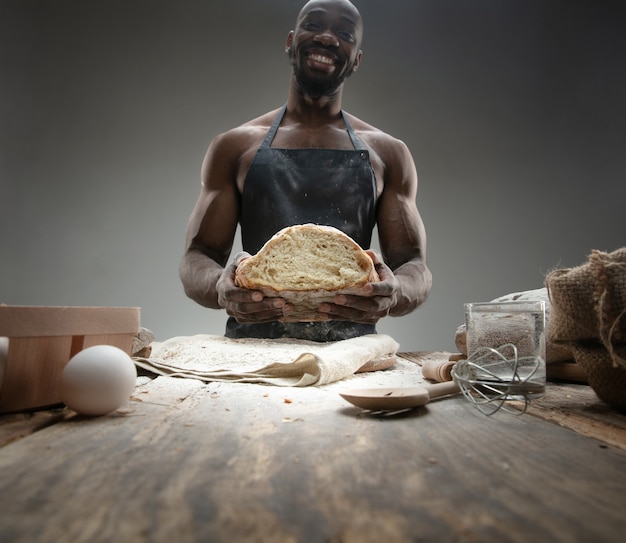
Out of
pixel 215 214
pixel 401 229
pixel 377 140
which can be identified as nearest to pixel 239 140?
pixel 215 214

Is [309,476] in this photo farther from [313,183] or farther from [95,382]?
[313,183]

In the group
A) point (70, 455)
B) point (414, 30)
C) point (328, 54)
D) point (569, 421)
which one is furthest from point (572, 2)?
point (70, 455)

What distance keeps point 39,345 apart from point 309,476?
59cm

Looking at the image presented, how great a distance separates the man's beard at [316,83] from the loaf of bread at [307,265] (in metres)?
1.18

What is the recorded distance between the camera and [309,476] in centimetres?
56

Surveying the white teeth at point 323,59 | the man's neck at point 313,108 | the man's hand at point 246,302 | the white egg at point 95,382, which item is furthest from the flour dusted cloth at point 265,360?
the white teeth at point 323,59

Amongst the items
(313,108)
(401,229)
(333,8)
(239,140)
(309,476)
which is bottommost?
(309,476)

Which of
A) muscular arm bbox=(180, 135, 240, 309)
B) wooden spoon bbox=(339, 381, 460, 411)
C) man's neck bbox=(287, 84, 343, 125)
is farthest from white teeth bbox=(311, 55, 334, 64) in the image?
wooden spoon bbox=(339, 381, 460, 411)

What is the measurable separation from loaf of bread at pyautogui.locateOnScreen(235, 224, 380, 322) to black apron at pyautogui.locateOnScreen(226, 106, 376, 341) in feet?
2.28

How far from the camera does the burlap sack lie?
Result: 2.91ft

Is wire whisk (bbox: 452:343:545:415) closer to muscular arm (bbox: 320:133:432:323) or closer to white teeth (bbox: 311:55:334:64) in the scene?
muscular arm (bbox: 320:133:432:323)

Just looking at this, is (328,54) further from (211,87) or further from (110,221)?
(110,221)

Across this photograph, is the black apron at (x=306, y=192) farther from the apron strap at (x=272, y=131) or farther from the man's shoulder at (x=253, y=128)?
the man's shoulder at (x=253, y=128)

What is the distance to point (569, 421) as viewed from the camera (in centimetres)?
87
